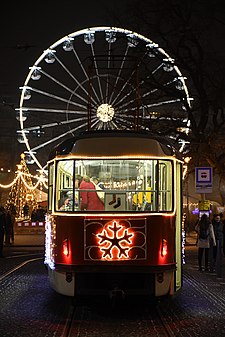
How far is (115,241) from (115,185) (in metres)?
0.93

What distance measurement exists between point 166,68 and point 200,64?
279 cm

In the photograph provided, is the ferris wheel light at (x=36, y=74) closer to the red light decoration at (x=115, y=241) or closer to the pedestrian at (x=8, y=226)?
the pedestrian at (x=8, y=226)

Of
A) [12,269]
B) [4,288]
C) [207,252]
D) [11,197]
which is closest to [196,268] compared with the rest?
[207,252]

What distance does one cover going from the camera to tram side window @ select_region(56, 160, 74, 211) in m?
11.6

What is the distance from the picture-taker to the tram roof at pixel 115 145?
11750 millimetres

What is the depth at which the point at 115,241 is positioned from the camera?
37.1ft

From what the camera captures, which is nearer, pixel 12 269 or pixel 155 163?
pixel 155 163

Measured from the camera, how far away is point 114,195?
1151 cm

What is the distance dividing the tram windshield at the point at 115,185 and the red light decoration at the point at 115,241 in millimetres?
317

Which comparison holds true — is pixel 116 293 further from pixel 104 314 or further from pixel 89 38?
pixel 89 38

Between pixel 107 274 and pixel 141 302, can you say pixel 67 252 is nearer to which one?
pixel 107 274

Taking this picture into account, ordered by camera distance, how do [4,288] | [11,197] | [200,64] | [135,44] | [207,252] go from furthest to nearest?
[11,197], [200,64], [135,44], [207,252], [4,288]

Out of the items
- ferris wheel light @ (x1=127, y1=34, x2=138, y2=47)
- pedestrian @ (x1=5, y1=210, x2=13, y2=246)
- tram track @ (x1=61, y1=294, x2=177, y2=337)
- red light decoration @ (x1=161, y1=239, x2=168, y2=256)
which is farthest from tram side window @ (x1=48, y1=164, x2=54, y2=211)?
ferris wheel light @ (x1=127, y1=34, x2=138, y2=47)

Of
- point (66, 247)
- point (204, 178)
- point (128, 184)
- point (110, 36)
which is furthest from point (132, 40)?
point (66, 247)
